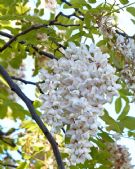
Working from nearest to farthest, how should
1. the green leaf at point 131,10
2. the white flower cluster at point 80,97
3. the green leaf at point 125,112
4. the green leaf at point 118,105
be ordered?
1. the white flower cluster at point 80,97
2. the green leaf at point 131,10
3. the green leaf at point 125,112
4. the green leaf at point 118,105

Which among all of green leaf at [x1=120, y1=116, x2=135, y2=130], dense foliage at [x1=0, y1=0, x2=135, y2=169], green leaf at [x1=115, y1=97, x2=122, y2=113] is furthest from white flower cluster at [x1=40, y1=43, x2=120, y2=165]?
green leaf at [x1=115, y1=97, x2=122, y2=113]

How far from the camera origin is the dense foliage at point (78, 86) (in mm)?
1653

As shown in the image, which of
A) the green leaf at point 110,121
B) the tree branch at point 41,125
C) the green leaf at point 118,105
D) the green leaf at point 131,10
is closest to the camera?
the tree branch at point 41,125

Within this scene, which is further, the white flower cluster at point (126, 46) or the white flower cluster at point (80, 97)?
the white flower cluster at point (126, 46)

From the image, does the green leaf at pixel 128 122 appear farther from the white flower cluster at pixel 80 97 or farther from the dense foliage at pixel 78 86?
the white flower cluster at pixel 80 97

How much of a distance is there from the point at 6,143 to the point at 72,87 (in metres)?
2.33

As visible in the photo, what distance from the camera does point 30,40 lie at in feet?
7.62

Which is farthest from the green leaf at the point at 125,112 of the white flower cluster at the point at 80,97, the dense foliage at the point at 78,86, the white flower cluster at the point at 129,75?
the white flower cluster at the point at 80,97

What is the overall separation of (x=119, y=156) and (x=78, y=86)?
0.75 meters

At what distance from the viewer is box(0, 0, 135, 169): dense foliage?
5.42 feet

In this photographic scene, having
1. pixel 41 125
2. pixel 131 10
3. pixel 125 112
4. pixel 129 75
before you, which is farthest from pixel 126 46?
pixel 125 112

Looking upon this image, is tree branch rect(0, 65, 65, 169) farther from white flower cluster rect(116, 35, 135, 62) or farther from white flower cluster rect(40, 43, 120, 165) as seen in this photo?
white flower cluster rect(116, 35, 135, 62)

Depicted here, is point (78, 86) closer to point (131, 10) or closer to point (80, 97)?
point (80, 97)

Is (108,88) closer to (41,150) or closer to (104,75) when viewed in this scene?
(104,75)
